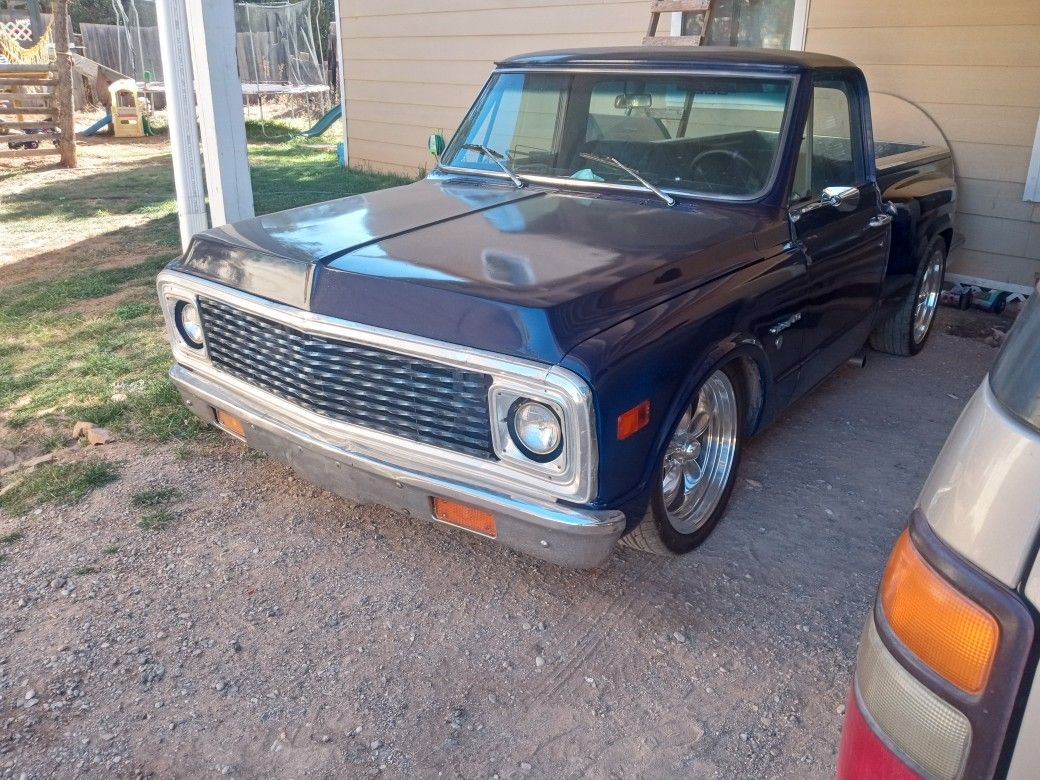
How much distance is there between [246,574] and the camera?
10.7 ft

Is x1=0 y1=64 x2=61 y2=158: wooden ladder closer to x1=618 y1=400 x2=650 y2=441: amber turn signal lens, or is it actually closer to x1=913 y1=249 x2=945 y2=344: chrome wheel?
x1=913 y1=249 x2=945 y2=344: chrome wheel

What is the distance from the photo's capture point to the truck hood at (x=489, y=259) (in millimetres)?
2607

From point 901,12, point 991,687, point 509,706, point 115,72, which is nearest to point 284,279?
point 509,706

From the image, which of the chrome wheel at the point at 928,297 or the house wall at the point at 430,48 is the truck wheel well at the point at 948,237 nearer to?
the chrome wheel at the point at 928,297

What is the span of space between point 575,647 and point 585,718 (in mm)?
326

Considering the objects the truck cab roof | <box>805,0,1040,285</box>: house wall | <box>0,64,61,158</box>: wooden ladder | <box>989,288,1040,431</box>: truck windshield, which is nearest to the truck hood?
the truck cab roof

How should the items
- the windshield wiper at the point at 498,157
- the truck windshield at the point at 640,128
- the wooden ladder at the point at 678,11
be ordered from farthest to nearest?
the wooden ladder at the point at 678,11, the windshield wiper at the point at 498,157, the truck windshield at the point at 640,128

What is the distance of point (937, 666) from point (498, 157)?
3.29m

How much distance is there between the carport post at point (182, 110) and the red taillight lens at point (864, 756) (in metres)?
4.23

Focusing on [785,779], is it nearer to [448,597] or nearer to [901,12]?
[448,597]

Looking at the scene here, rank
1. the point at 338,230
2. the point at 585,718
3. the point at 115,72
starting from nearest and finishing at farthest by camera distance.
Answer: the point at 585,718 → the point at 338,230 → the point at 115,72

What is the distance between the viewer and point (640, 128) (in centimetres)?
391

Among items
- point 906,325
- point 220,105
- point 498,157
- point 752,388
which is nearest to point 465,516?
point 752,388

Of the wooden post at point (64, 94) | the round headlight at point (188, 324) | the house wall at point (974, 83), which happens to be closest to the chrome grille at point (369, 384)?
the round headlight at point (188, 324)
